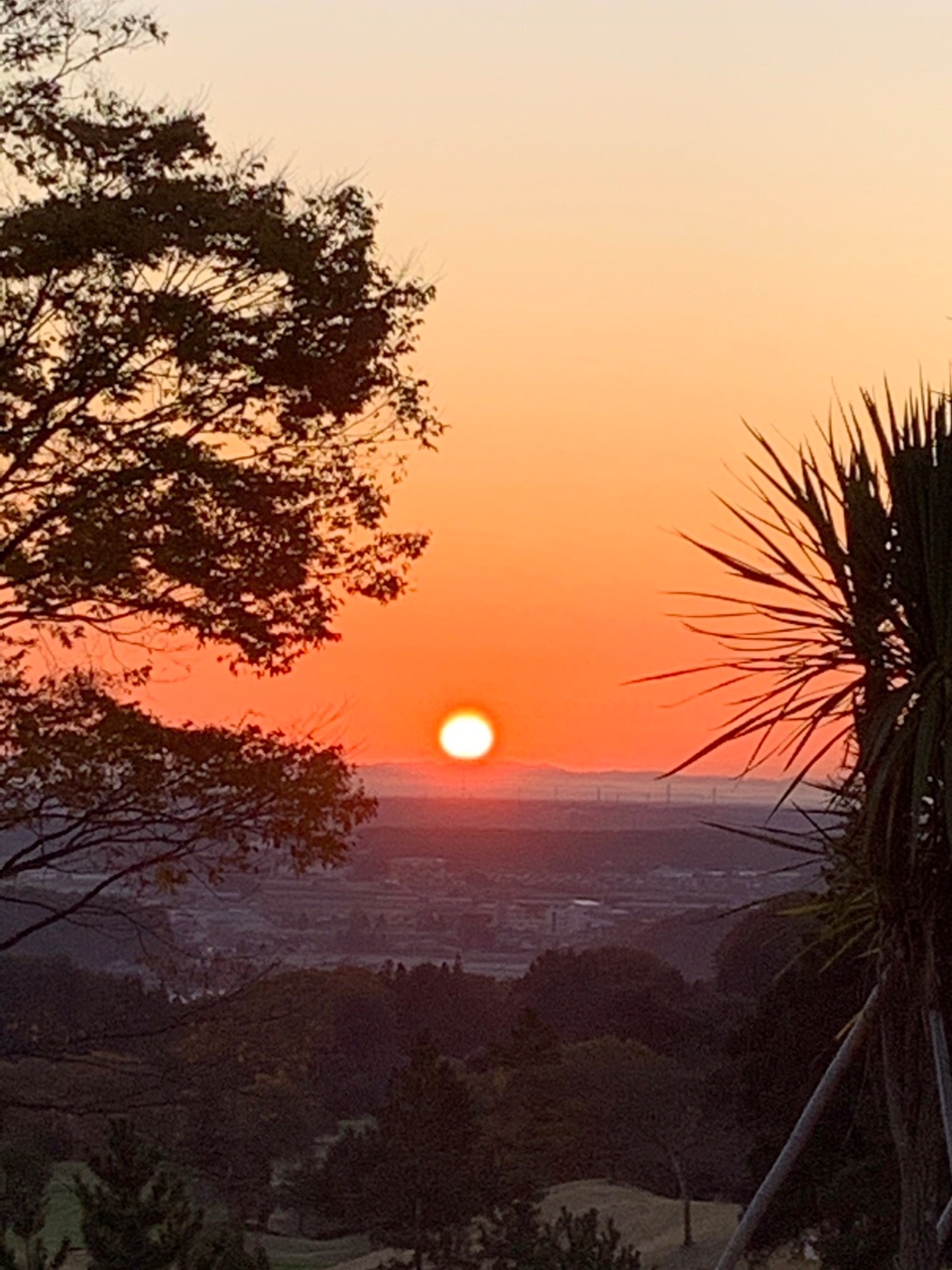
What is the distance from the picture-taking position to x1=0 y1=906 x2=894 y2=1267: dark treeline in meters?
11.5

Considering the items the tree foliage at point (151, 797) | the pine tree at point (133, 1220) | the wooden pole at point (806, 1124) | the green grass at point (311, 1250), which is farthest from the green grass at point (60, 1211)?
the wooden pole at point (806, 1124)

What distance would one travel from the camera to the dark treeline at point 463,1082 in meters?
11.5

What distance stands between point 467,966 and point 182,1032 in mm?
111135

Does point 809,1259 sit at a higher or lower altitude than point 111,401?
lower

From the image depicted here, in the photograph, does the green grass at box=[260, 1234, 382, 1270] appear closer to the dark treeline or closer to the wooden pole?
the dark treeline

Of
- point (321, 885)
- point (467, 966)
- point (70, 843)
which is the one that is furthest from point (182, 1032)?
point (321, 885)

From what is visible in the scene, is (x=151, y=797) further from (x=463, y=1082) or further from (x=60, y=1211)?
(x=60, y=1211)

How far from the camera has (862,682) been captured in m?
7.99

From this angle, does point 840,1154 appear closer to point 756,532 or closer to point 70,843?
point 70,843

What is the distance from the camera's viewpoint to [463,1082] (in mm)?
42281

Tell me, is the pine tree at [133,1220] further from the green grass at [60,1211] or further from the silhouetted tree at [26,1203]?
the green grass at [60,1211]

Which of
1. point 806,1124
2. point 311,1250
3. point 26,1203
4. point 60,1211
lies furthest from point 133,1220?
point 60,1211

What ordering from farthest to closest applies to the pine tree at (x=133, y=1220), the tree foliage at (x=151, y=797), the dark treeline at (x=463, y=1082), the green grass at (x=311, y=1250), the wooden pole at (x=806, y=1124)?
the green grass at (x=311, y=1250)
the pine tree at (x=133, y=1220)
the dark treeline at (x=463, y=1082)
the tree foliage at (x=151, y=797)
the wooden pole at (x=806, y=1124)

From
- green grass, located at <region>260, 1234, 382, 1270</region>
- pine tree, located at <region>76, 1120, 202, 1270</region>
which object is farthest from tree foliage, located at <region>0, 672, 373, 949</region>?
green grass, located at <region>260, 1234, 382, 1270</region>
